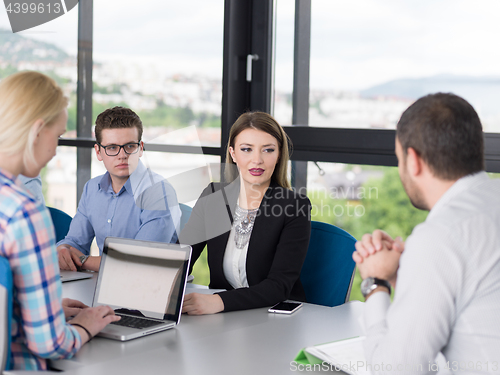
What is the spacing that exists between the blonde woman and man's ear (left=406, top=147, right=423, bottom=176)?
31.7 inches

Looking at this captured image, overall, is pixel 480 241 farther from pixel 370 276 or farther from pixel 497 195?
pixel 370 276

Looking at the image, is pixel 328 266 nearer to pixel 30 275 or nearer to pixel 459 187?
pixel 459 187

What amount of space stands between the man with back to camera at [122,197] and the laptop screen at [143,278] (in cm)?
74

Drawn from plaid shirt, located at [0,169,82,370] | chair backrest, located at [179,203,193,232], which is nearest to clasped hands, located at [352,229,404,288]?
plaid shirt, located at [0,169,82,370]

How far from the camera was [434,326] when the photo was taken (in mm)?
991

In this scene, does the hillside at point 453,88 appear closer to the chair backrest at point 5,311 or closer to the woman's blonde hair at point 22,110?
the woman's blonde hair at point 22,110

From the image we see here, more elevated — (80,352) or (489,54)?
(489,54)

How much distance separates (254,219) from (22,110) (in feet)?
3.80

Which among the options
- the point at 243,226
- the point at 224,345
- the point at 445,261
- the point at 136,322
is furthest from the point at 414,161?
the point at 243,226

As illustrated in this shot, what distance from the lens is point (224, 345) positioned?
138 cm

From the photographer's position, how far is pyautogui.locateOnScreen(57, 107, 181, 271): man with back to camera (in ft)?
7.99

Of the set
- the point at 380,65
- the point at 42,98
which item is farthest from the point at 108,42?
the point at 42,98

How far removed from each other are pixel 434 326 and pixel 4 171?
3.17 ft
